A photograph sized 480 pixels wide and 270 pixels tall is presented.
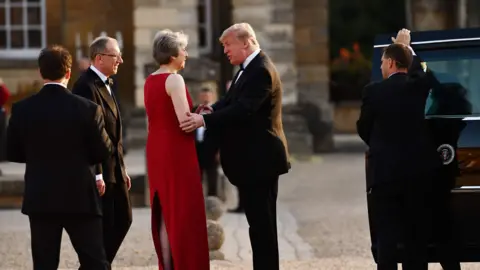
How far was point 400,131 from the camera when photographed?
768 cm

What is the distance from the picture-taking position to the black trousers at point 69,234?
7.28 m

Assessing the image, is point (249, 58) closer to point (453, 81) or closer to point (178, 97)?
point (178, 97)

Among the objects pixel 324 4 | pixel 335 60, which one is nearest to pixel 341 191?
pixel 324 4

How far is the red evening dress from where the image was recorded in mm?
8078

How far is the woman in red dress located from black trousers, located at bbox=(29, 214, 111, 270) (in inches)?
37.1

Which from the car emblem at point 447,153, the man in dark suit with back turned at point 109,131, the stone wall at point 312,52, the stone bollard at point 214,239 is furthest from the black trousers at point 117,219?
the stone wall at point 312,52

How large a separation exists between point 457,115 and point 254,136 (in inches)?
50.2

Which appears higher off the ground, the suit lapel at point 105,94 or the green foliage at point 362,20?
the green foliage at point 362,20

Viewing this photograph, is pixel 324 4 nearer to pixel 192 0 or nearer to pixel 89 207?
pixel 192 0

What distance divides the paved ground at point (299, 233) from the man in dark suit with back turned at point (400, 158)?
220 cm

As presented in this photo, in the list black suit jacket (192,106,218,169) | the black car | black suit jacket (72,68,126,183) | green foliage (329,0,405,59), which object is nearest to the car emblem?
the black car

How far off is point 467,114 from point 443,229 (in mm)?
749

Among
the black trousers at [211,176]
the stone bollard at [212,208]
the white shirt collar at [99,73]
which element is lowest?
the black trousers at [211,176]

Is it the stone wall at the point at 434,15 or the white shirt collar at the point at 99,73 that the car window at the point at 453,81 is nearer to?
the white shirt collar at the point at 99,73
